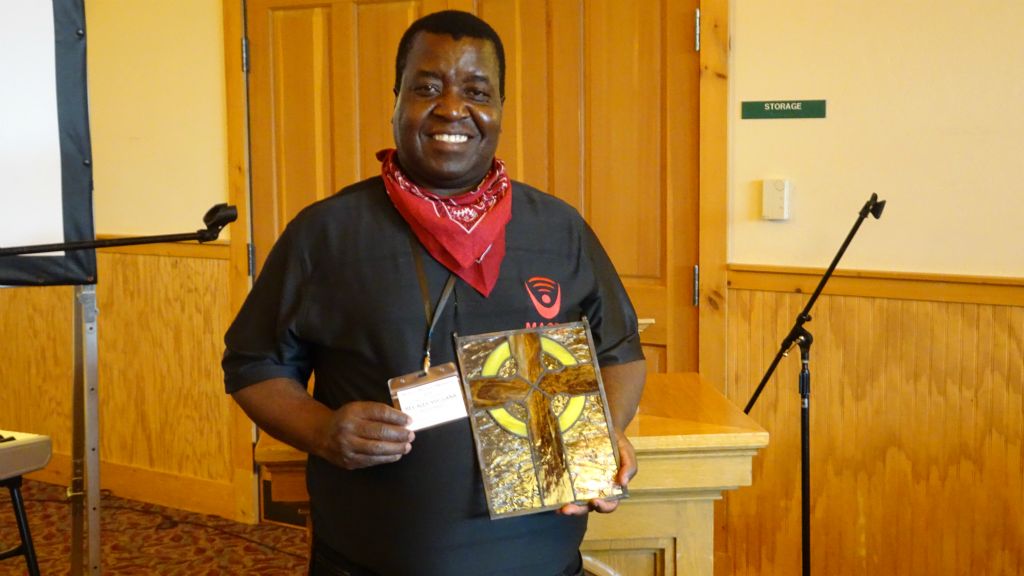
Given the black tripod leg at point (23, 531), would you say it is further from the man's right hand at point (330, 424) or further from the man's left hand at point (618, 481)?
the man's left hand at point (618, 481)

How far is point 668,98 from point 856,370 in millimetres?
1061

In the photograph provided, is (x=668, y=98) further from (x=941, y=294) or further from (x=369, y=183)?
(x=369, y=183)

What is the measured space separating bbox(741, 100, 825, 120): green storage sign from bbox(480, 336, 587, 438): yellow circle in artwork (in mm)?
2088

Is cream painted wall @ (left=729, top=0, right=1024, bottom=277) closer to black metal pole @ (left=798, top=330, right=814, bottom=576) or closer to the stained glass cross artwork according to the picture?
black metal pole @ (left=798, top=330, right=814, bottom=576)

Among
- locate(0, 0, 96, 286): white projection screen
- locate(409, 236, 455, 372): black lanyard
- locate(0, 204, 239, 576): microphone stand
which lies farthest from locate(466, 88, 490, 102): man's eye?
locate(0, 204, 239, 576): microphone stand

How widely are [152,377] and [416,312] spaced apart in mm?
3601

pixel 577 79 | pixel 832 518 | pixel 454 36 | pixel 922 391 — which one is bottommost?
pixel 832 518

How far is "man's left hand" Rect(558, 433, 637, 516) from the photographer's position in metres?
1.53

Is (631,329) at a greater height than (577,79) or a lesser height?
lesser

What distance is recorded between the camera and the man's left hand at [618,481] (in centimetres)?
153

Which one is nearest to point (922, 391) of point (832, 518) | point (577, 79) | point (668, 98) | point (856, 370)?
point (856, 370)

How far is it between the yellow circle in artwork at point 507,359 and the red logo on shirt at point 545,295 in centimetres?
5

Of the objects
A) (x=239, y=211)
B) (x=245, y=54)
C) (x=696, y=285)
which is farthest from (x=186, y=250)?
(x=696, y=285)

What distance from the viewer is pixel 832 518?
136 inches
